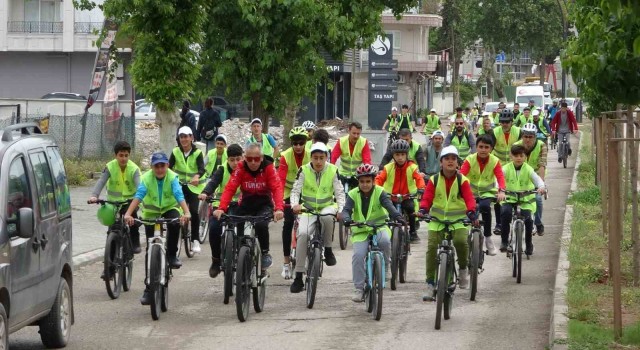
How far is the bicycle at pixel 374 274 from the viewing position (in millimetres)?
12258

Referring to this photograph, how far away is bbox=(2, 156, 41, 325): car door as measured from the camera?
923 cm

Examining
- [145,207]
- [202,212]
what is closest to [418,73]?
[202,212]

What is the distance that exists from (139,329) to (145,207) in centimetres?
211

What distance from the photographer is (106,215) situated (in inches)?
547

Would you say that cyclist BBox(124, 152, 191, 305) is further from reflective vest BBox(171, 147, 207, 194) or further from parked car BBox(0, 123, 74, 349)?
reflective vest BBox(171, 147, 207, 194)

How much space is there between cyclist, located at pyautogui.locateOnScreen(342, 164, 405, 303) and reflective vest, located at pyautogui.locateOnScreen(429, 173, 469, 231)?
413mm

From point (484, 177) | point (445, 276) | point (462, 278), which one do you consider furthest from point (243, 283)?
point (484, 177)

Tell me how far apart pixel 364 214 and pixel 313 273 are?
762mm

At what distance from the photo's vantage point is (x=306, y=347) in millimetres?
10953

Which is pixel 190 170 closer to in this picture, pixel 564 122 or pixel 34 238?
pixel 34 238

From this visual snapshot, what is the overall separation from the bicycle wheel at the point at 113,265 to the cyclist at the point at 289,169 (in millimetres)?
1781

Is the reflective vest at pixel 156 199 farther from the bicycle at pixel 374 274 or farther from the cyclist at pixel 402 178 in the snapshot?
the cyclist at pixel 402 178

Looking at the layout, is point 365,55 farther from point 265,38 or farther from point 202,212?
point 202,212

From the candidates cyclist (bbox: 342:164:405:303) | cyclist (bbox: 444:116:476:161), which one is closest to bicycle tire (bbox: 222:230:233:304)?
cyclist (bbox: 342:164:405:303)
